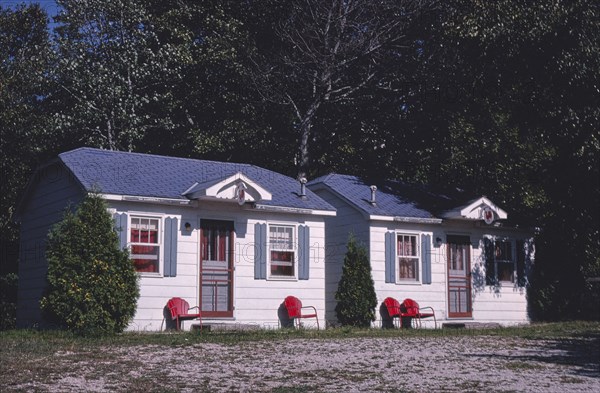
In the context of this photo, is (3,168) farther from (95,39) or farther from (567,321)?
(567,321)

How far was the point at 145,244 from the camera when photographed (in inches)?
820

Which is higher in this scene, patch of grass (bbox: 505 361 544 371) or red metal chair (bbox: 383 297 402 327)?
red metal chair (bbox: 383 297 402 327)

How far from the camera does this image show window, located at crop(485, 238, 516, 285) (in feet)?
87.5

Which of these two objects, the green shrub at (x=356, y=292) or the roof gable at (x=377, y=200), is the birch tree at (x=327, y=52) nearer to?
the roof gable at (x=377, y=200)

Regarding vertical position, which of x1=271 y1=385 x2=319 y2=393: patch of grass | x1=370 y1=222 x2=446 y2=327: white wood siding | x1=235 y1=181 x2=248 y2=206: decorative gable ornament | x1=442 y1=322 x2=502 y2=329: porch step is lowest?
x1=271 y1=385 x2=319 y2=393: patch of grass

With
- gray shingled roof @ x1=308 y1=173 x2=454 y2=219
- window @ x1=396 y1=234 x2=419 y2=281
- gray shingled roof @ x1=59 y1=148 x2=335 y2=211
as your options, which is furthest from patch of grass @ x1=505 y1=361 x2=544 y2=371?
window @ x1=396 y1=234 x2=419 y2=281

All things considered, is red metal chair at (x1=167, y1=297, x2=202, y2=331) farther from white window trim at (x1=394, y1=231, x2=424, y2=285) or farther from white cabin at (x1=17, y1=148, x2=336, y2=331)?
white window trim at (x1=394, y1=231, x2=424, y2=285)

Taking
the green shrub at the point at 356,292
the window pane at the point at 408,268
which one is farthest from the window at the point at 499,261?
the green shrub at the point at 356,292

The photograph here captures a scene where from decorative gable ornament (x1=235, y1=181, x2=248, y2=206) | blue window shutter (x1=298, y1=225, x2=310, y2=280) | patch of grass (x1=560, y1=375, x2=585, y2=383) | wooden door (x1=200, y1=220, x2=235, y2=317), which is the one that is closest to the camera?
patch of grass (x1=560, y1=375, x2=585, y2=383)

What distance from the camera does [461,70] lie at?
Answer: 3109 centimetres

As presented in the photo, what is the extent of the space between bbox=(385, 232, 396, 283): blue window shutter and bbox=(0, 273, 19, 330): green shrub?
1062 cm

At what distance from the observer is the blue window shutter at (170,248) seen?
21.0 meters

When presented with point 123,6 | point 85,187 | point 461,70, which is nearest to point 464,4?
point 461,70

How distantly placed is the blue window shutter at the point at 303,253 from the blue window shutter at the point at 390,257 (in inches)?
102
